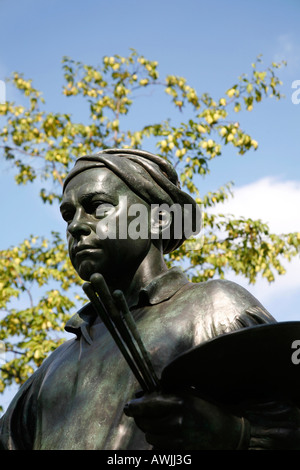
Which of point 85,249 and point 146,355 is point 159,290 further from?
point 146,355

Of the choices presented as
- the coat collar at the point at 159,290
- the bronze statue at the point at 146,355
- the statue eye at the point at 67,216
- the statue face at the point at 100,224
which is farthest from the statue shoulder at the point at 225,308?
the statue eye at the point at 67,216

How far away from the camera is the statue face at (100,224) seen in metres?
3.62

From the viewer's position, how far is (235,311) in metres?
3.38

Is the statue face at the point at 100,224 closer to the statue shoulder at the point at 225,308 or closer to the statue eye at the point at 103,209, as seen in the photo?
the statue eye at the point at 103,209

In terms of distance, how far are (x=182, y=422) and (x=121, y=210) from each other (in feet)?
3.80

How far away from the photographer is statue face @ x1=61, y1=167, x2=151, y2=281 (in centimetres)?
362

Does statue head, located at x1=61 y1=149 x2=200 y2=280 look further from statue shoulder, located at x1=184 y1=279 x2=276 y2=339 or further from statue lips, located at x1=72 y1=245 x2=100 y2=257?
statue shoulder, located at x1=184 y1=279 x2=276 y2=339

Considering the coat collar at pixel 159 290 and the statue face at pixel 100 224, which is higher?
the statue face at pixel 100 224

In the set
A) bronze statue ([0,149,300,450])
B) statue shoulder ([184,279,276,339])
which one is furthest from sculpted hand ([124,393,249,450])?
statue shoulder ([184,279,276,339])

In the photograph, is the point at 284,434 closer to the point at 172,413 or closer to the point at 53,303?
the point at 172,413

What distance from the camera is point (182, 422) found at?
9.26 ft

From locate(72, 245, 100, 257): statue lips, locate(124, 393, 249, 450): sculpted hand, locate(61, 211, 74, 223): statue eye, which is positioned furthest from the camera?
locate(61, 211, 74, 223): statue eye

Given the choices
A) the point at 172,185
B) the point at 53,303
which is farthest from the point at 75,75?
the point at 172,185

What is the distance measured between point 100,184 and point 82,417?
1012 mm
